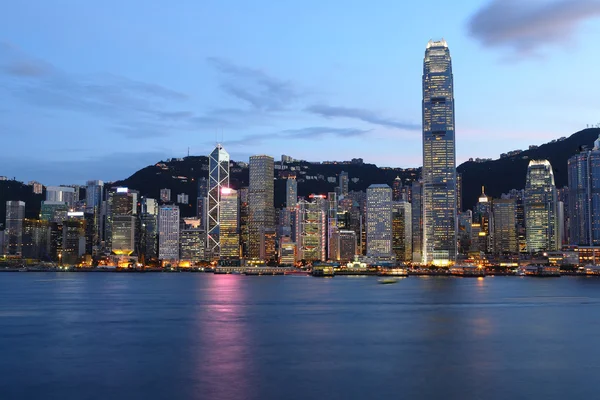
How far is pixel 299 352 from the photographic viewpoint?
48.6 m

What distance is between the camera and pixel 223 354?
156ft

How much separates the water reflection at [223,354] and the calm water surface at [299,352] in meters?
0.09

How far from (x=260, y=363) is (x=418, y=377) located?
9931mm

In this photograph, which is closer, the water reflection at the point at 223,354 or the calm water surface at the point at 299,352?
the water reflection at the point at 223,354

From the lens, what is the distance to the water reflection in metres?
36.7

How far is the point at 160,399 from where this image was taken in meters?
34.6

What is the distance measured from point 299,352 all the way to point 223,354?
512cm

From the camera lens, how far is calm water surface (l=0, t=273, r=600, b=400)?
3694 cm

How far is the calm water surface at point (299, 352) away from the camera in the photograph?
36938 mm

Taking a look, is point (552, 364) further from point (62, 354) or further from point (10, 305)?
point (10, 305)

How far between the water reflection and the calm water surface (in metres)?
0.09

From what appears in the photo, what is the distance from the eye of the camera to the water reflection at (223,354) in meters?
36.7

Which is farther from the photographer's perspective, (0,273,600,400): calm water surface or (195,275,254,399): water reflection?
(0,273,600,400): calm water surface

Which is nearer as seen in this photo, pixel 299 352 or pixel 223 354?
pixel 223 354
